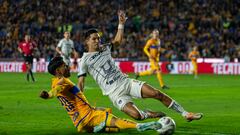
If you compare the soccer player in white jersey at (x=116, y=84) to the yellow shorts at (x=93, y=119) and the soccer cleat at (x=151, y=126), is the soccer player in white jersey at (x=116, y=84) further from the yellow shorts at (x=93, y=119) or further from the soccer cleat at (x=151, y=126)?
the soccer cleat at (x=151, y=126)

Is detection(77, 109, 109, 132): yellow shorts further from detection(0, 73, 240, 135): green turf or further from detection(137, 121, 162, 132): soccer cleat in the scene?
detection(137, 121, 162, 132): soccer cleat

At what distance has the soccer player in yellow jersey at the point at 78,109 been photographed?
11.7 metres

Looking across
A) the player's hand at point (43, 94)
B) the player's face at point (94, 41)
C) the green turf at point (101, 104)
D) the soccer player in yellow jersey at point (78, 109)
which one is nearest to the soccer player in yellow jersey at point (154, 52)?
the green turf at point (101, 104)

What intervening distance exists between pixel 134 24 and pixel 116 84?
1470 inches

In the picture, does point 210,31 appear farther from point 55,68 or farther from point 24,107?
point 55,68

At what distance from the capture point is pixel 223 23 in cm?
4603

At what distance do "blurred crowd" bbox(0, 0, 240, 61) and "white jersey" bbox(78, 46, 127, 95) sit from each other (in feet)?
103

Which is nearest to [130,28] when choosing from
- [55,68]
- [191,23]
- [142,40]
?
[142,40]

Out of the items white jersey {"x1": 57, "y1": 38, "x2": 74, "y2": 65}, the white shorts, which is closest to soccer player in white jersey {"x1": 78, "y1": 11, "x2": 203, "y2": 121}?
the white shorts

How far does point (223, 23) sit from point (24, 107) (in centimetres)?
2996

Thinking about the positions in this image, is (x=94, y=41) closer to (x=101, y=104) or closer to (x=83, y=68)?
(x=83, y=68)

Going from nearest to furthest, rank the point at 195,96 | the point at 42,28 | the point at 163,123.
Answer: the point at 163,123 < the point at 195,96 < the point at 42,28

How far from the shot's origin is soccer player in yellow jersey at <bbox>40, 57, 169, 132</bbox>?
11.7 meters

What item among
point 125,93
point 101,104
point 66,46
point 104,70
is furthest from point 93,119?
point 66,46
